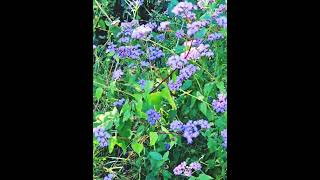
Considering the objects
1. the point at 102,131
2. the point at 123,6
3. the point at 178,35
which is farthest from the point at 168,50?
the point at 102,131

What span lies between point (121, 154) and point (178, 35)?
66cm

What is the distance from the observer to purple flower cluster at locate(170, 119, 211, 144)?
325cm

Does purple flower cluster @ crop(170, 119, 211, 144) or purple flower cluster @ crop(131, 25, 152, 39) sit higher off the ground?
purple flower cluster @ crop(131, 25, 152, 39)

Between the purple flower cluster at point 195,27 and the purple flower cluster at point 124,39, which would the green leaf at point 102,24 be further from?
the purple flower cluster at point 195,27

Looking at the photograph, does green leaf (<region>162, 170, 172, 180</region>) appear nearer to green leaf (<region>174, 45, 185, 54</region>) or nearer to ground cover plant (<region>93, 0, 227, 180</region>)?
ground cover plant (<region>93, 0, 227, 180</region>)

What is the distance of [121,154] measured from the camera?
3277mm

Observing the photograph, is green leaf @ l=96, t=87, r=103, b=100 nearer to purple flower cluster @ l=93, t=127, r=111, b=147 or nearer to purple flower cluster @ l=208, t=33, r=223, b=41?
purple flower cluster @ l=93, t=127, r=111, b=147

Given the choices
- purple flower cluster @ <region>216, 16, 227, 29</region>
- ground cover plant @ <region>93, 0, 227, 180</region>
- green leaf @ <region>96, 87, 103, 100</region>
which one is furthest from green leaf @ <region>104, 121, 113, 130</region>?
purple flower cluster @ <region>216, 16, 227, 29</region>

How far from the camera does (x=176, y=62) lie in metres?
3.26

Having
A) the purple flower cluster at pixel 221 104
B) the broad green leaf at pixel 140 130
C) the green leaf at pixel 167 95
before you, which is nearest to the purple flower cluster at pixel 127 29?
the green leaf at pixel 167 95

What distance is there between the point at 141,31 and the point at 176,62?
0.76 ft

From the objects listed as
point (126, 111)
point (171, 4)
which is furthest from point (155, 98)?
point (171, 4)

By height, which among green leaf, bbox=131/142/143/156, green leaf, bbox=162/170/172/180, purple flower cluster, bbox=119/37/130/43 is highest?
purple flower cluster, bbox=119/37/130/43

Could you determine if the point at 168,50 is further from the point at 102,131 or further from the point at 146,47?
the point at 102,131
